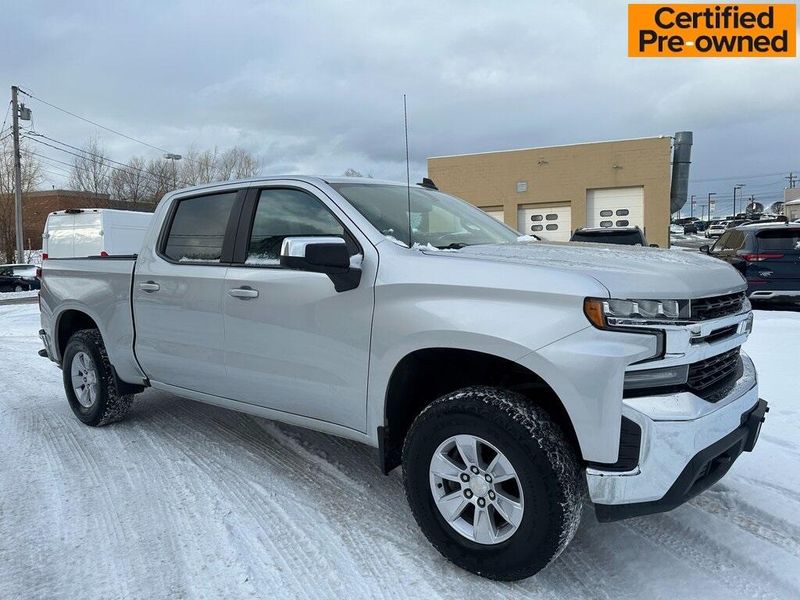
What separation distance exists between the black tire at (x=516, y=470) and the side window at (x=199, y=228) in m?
1.98

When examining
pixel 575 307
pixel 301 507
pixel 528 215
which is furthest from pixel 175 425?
pixel 528 215

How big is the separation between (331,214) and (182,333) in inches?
56.5

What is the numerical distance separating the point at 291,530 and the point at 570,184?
22.8 m

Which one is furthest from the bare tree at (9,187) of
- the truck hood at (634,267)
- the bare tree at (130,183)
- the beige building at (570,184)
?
the truck hood at (634,267)

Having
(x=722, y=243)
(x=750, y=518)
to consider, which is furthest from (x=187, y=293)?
(x=722, y=243)

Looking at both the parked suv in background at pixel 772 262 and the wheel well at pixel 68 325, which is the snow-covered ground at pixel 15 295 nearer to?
the wheel well at pixel 68 325

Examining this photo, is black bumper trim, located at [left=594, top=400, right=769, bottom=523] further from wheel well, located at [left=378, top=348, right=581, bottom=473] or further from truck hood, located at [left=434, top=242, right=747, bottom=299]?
truck hood, located at [left=434, top=242, right=747, bottom=299]

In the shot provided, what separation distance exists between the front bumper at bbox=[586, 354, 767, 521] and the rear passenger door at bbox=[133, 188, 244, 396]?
2437 mm

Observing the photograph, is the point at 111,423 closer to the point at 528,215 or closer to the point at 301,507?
the point at 301,507

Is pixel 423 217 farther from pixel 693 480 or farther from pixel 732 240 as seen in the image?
pixel 732 240

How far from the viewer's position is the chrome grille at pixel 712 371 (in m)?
2.52

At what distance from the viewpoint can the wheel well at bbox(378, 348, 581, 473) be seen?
9.34 ft

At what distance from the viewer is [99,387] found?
4.93 meters

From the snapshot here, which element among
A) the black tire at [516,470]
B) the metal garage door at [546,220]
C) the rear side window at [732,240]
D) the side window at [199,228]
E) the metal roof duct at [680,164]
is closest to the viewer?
the black tire at [516,470]
